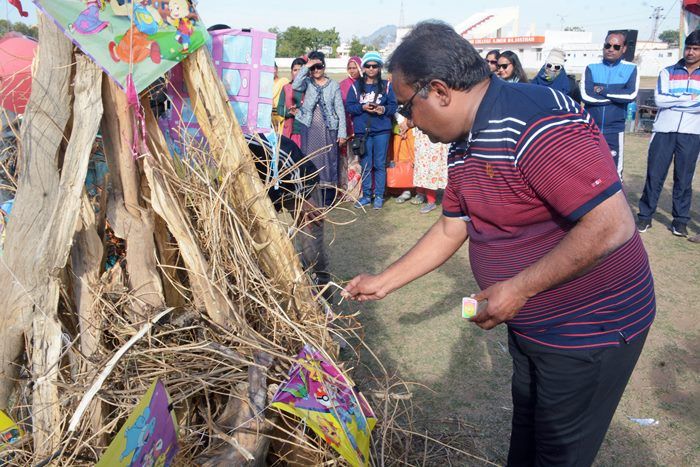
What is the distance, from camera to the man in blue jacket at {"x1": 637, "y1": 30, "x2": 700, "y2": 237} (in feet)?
17.7

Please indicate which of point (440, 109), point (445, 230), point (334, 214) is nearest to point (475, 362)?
point (445, 230)

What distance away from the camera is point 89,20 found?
1.44 metres

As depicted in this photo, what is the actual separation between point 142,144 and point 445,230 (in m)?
1.07

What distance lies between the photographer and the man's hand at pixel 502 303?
1519mm

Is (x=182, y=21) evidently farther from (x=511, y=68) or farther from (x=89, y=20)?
(x=511, y=68)

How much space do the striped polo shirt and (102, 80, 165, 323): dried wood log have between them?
993 millimetres

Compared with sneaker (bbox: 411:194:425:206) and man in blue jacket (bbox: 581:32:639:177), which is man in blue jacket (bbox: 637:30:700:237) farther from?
sneaker (bbox: 411:194:425:206)

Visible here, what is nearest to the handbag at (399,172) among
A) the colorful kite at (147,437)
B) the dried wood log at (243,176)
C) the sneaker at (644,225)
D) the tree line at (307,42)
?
the sneaker at (644,225)

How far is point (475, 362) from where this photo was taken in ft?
11.4

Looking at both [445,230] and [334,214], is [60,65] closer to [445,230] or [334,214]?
[445,230]

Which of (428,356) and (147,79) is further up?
(147,79)

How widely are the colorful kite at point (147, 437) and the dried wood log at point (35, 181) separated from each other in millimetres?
542

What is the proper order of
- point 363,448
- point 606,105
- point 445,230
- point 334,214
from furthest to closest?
point 334,214, point 606,105, point 445,230, point 363,448

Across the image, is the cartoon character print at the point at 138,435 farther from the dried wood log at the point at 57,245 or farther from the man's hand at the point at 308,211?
the man's hand at the point at 308,211
